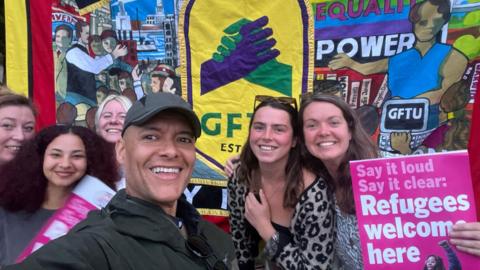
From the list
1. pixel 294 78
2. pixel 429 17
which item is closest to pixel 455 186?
pixel 429 17

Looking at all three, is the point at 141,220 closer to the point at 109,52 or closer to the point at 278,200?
the point at 278,200

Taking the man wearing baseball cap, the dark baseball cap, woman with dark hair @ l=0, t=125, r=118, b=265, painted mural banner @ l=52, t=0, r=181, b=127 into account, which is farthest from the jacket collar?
painted mural banner @ l=52, t=0, r=181, b=127

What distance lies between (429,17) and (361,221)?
5.51 ft

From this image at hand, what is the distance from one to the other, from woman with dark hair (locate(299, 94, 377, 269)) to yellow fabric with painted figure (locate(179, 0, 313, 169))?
890 mm

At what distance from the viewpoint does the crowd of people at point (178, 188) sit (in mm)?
1190

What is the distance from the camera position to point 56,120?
4047 mm

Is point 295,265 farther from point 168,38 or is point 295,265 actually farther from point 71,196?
point 168,38

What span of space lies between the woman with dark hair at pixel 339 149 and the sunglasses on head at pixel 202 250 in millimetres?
1103

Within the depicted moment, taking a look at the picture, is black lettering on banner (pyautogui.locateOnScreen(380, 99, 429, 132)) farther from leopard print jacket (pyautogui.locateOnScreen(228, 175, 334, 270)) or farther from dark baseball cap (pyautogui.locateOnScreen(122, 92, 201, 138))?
dark baseball cap (pyautogui.locateOnScreen(122, 92, 201, 138))

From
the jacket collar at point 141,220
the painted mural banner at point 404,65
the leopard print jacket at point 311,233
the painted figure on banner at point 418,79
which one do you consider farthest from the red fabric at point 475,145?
the jacket collar at point 141,220

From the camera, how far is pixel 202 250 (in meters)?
1.32

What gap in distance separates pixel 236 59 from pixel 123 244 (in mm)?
2525

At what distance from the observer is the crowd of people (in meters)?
1.19

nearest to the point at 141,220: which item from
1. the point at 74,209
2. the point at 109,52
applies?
the point at 74,209
